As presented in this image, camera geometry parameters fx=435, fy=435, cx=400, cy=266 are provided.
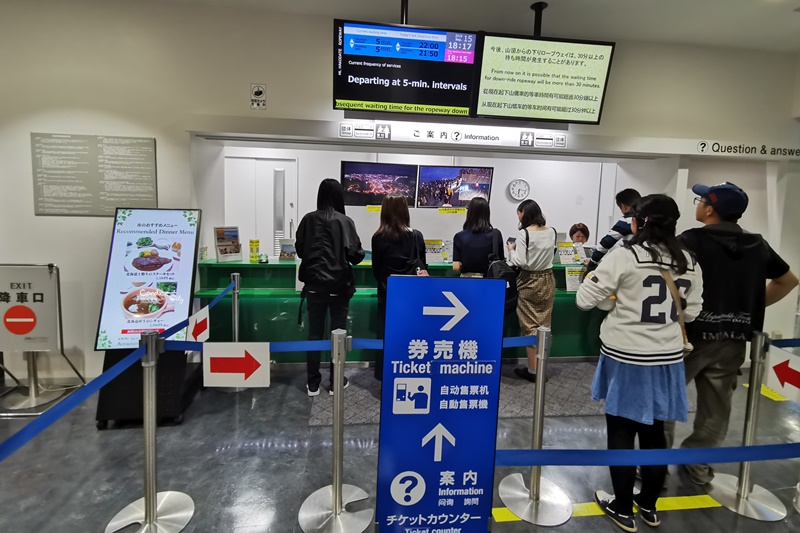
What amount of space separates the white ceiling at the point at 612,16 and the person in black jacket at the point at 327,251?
147 centimetres

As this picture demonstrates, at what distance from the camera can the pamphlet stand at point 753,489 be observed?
7.29 ft

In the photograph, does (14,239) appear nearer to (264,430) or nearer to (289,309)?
(289,309)

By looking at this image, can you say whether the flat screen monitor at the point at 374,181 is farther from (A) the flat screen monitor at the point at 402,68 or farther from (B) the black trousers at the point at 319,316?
(B) the black trousers at the point at 319,316

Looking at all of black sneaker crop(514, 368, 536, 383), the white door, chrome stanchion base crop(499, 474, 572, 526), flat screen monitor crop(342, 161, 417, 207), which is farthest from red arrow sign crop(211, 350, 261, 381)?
the white door

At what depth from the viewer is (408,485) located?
1.58m

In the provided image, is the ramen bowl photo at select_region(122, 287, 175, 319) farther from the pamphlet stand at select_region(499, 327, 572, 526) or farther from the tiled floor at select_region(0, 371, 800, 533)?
the pamphlet stand at select_region(499, 327, 572, 526)

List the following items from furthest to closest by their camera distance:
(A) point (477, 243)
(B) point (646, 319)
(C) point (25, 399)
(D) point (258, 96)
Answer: (A) point (477, 243) < (D) point (258, 96) < (C) point (25, 399) < (B) point (646, 319)

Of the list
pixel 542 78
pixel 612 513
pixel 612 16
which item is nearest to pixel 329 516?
pixel 612 513

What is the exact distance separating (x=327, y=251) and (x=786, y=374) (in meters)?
2.72

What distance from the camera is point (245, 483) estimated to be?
238 centimetres

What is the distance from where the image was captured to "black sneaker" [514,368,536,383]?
3.87 meters

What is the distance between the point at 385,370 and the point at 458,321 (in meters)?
0.31

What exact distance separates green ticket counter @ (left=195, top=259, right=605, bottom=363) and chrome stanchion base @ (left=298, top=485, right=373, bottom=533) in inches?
69.7

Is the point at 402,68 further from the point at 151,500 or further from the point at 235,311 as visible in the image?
the point at 151,500
